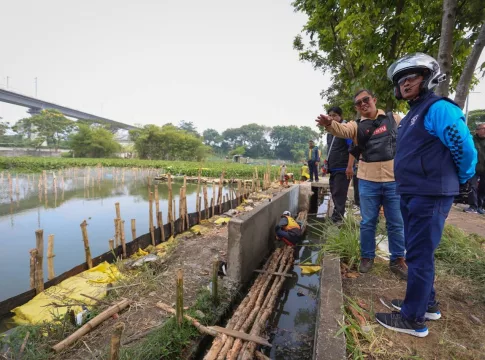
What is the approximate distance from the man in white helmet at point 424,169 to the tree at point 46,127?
53865 mm

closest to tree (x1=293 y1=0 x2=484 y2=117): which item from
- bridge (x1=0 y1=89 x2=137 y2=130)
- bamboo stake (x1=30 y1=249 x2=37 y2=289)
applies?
bamboo stake (x1=30 y1=249 x2=37 y2=289)

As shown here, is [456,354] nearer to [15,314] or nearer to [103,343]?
[103,343]

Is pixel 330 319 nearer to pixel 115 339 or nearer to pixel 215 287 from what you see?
pixel 115 339

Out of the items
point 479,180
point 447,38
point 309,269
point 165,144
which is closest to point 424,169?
point 447,38

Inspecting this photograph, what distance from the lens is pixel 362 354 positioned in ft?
5.78

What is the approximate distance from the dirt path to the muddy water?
289cm

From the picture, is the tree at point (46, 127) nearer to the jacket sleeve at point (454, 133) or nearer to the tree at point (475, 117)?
the jacket sleeve at point (454, 133)

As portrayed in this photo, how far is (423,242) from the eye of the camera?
5.86ft

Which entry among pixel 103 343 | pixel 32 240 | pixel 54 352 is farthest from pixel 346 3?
pixel 32 240

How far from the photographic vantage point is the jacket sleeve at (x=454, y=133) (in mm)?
1644

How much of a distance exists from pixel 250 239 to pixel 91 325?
7.73 feet

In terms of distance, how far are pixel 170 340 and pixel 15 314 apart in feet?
9.39

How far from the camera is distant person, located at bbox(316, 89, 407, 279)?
9.11 feet

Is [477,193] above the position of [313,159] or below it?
below
